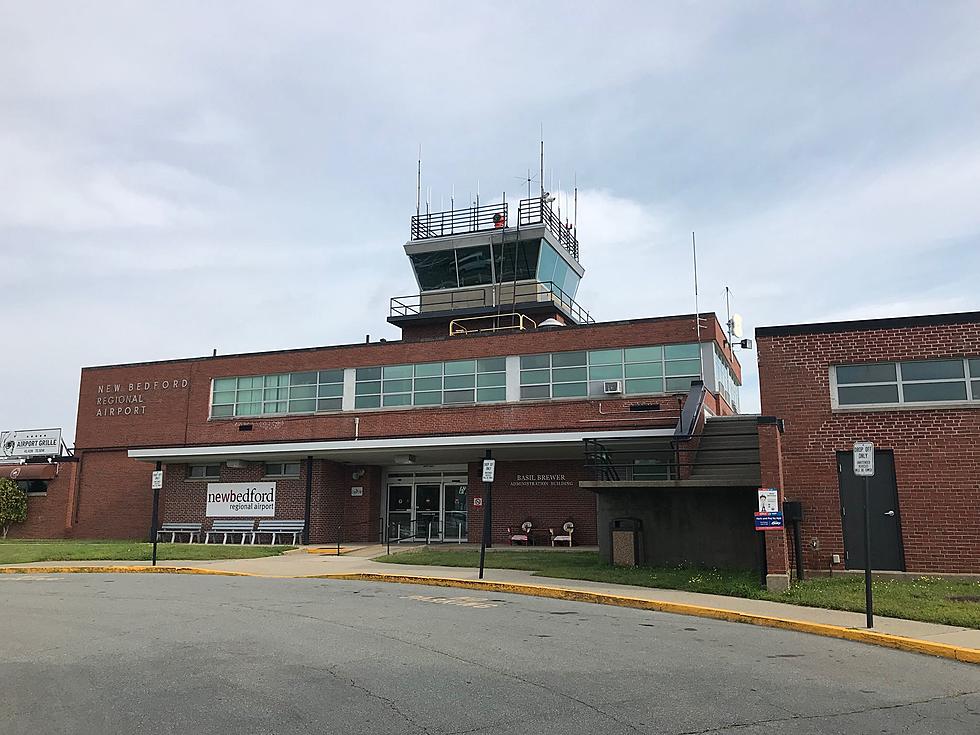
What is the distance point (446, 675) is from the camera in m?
8.15

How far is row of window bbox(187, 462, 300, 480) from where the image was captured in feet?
100

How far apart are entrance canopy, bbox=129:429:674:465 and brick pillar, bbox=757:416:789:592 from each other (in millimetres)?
8977

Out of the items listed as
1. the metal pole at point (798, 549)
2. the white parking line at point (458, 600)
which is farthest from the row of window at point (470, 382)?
the white parking line at point (458, 600)

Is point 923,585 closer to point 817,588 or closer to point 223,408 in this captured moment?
point 817,588

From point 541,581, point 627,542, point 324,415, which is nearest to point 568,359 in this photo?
point 324,415

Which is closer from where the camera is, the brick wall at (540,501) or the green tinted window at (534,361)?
the brick wall at (540,501)

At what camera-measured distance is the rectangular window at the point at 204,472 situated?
3194 cm

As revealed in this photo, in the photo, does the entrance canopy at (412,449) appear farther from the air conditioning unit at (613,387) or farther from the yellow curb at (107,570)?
the yellow curb at (107,570)

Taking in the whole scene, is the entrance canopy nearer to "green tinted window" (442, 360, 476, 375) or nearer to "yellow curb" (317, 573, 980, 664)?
"green tinted window" (442, 360, 476, 375)

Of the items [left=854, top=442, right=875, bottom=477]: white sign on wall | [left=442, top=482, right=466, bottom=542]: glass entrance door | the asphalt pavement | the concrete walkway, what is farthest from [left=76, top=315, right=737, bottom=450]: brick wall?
the asphalt pavement

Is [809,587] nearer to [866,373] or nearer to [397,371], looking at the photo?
[866,373]

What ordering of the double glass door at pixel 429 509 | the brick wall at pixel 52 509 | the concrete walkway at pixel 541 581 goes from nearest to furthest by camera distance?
the concrete walkway at pixel 541 581
the double glass door at pixel 429 509
the brick wall at pixel 52 509

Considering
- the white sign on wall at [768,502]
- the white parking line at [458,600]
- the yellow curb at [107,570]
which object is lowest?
the white parking line at [458,600]

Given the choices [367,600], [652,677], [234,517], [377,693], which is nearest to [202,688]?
[377,693]
